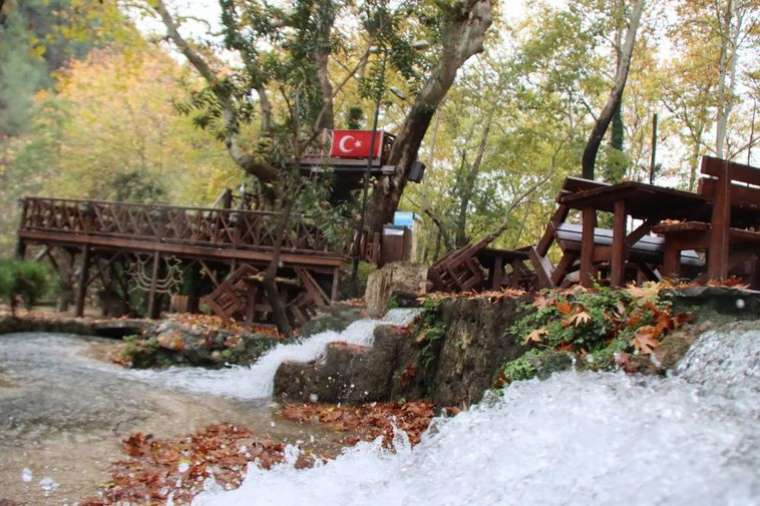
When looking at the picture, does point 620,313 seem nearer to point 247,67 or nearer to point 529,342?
point 529,342

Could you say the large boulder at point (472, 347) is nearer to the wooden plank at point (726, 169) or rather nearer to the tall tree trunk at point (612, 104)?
the wooden plank at point (726, 169)

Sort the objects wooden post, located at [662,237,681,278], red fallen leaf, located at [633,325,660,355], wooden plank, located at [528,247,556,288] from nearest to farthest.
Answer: red fallen leaf, located at [633,325,660,355] → wooden post, located at [662,237,681,278] → wooden plank, located at [528,247,556,288]

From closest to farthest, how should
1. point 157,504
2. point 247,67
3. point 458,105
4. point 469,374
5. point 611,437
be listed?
point 611,437, point 157,504, point 469,374, point 247,67, point 458,105

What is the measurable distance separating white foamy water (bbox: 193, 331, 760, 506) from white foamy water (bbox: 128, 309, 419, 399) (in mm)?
5104

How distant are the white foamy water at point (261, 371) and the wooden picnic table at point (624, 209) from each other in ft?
11.1

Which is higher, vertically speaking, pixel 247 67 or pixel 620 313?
pixel 247 67

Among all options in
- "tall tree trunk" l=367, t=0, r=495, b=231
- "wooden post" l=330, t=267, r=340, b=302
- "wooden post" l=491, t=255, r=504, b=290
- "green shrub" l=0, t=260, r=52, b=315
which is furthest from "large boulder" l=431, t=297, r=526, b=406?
"green shrub" l=0, t=260, r=52, b=315

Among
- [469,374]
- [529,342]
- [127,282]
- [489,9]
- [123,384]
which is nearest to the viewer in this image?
[529,342]

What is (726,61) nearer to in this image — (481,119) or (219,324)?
(481,119)

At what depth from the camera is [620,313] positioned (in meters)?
4.75

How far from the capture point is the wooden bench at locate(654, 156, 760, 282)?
6164 millimetres

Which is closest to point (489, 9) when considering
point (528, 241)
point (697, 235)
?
point (697, 235)

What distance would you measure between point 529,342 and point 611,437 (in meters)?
2.21

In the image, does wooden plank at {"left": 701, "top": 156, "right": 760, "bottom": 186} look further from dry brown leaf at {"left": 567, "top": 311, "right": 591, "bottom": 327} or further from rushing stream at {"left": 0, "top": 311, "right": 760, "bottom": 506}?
rushing stream at {"left": 0, "top": 311, "right": 760, "bottom": 506}
